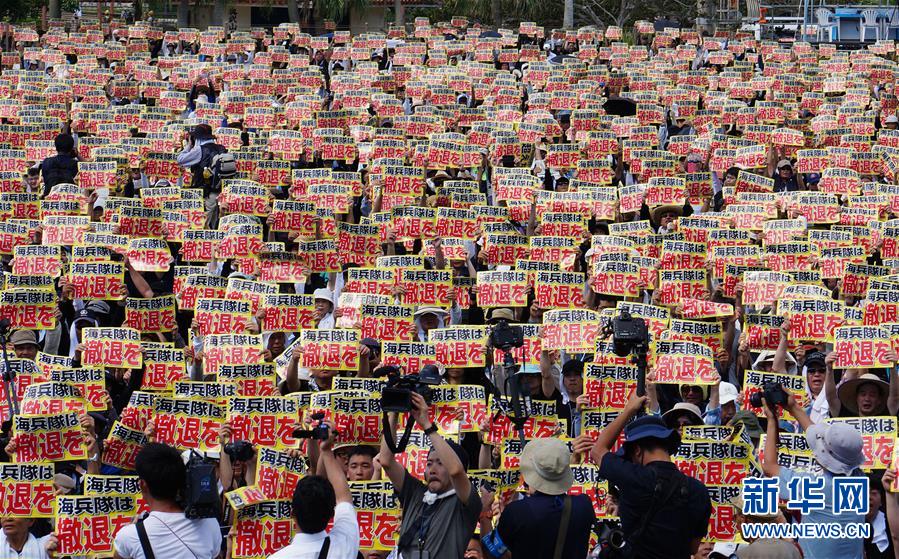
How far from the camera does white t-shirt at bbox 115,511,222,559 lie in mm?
6574

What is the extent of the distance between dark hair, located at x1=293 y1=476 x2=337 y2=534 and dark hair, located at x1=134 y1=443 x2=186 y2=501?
570mm

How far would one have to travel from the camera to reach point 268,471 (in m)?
8.66

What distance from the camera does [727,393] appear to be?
1037cm

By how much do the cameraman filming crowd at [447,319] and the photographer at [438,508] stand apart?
0.04 ft

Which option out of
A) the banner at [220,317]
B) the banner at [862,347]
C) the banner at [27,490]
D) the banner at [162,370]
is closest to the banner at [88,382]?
the banner at [162,370]

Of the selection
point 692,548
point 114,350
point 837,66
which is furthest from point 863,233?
point 837,66

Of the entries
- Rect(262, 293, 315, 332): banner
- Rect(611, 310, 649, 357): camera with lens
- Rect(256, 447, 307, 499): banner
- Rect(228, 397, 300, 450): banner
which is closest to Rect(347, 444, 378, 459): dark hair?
Rect(256, 447, 307, 499): banner

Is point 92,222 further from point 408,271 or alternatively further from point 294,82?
point 294,82

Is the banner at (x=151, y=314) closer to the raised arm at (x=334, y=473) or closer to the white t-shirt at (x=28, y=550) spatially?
the white t-shirt at (x=28, y=550)

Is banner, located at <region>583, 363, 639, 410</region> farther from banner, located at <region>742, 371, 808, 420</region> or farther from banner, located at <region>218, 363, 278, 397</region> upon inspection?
banner, located at <region>218, 363, 278, 397</region>

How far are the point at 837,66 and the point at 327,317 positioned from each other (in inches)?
718

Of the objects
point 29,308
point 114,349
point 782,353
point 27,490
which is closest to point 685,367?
point 782,353

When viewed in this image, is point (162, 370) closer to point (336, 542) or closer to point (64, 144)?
point (336, 542)

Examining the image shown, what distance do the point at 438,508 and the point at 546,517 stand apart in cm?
56
